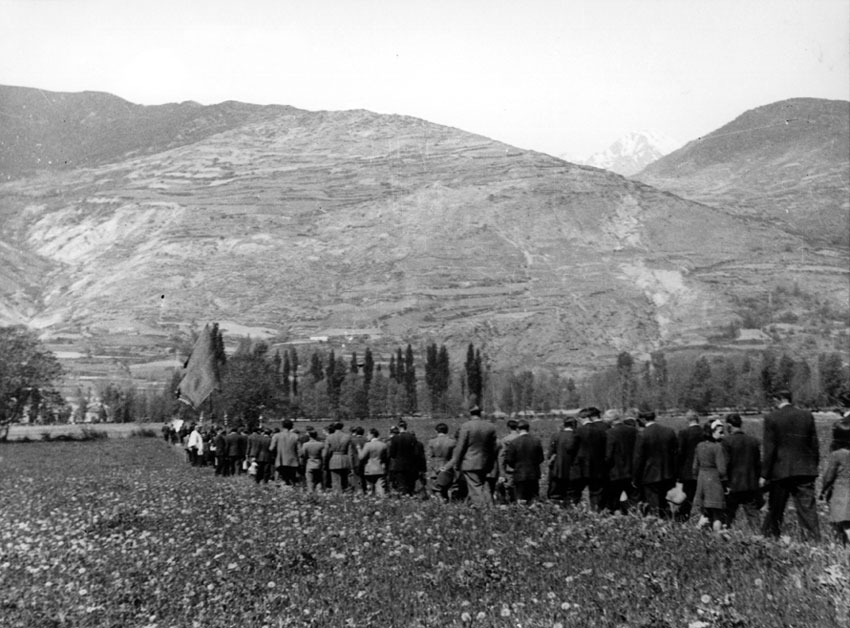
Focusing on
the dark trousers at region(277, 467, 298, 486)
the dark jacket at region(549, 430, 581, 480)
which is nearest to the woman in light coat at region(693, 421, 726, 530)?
the dark jacket at region(549, 430, 581, 480)

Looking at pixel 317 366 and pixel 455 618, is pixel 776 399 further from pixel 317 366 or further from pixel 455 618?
pixel 317 366

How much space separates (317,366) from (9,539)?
7123 inches

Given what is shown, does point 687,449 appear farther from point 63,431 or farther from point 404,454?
point 63,431

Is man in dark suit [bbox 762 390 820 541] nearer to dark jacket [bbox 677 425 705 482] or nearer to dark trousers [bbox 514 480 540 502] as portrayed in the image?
dark jacket [bbox 677 425 705 482]

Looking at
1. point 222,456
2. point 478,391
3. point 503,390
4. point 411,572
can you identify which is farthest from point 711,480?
point 503,390

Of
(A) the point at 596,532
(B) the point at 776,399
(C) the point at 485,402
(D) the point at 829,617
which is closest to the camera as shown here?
(D) the point at 829,617

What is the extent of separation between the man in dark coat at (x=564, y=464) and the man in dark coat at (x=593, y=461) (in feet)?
0.37

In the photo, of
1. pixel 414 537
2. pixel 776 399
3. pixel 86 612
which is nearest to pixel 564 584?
pixel 414 537

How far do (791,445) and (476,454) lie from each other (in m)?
6.46

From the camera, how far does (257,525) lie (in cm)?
1449

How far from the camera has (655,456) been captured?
16453mm

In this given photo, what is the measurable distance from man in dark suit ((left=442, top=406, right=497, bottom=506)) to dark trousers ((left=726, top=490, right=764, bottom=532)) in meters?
4.81

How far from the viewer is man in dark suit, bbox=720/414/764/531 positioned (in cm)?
1483

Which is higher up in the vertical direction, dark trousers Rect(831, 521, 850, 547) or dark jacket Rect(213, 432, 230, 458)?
dark trousers Rect(831, 521, 850, 547)
